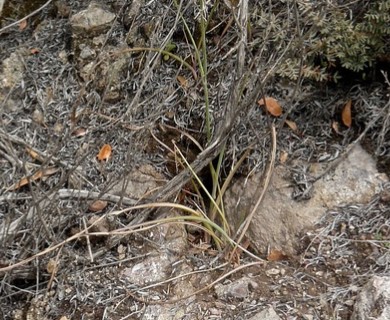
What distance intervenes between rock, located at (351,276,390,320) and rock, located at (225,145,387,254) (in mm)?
386

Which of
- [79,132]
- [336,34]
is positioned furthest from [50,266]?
[336,34]

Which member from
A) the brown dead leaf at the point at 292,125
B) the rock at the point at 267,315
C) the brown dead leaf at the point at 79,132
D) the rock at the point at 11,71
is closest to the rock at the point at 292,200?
the brown dead leaf at the point at 292,125

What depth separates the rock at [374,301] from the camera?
1.86 metres

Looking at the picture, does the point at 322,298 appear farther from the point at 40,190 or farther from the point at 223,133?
the point at 40,190

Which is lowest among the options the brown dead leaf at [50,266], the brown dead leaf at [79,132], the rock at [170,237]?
the brown dead leaf at [50,266]

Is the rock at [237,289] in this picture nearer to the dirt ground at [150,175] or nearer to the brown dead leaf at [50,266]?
the dirt ground at [150,175]

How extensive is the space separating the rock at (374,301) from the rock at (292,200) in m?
0.39

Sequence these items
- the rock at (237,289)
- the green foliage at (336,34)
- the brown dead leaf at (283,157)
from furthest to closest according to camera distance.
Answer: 1. the brown dead leaf at (283,157)
2. the green foliage at (336,34)
3. the rock at (237,289)

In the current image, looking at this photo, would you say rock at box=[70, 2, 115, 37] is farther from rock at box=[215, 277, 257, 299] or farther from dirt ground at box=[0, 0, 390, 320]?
rock at box=[215, 277, 257, 299]

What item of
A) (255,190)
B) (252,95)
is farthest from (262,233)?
(252,95)

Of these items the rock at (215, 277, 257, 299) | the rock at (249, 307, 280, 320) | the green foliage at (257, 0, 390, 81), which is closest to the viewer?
the rock at (249, 307, 280, 320)

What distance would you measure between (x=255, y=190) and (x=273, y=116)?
30cm

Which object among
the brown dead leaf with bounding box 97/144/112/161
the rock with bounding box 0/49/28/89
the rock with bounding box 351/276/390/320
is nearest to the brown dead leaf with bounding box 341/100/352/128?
the rock with bounding box 351/276/390/320

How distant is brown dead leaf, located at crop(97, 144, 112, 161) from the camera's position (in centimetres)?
248
